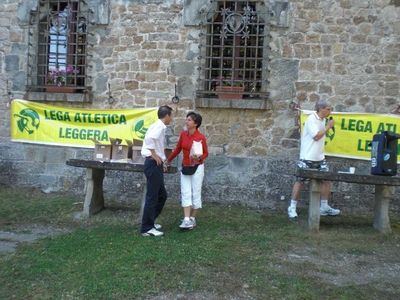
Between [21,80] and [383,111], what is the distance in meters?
6.56

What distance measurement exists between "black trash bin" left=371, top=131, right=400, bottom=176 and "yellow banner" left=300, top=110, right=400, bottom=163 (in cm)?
148

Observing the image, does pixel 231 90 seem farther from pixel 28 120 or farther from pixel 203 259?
pixel 28 120

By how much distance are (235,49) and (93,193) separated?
3.48 m

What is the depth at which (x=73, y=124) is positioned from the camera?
809cm

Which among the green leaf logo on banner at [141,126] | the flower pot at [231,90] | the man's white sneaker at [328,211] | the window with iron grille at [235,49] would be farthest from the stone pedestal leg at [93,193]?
the man's white sneaker at [328,211]

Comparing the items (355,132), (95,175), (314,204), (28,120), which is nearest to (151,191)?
(95,175)

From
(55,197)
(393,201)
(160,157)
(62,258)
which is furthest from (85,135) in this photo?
(393,201)

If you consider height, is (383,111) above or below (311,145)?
above

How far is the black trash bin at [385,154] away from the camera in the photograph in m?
5.63

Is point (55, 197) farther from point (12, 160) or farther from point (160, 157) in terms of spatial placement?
point (160, 157)

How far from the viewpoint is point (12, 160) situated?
27.1ft

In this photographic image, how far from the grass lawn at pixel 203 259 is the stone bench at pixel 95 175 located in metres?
0.18

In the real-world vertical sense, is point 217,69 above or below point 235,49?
below

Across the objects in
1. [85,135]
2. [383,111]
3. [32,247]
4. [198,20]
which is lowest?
[32,247]
